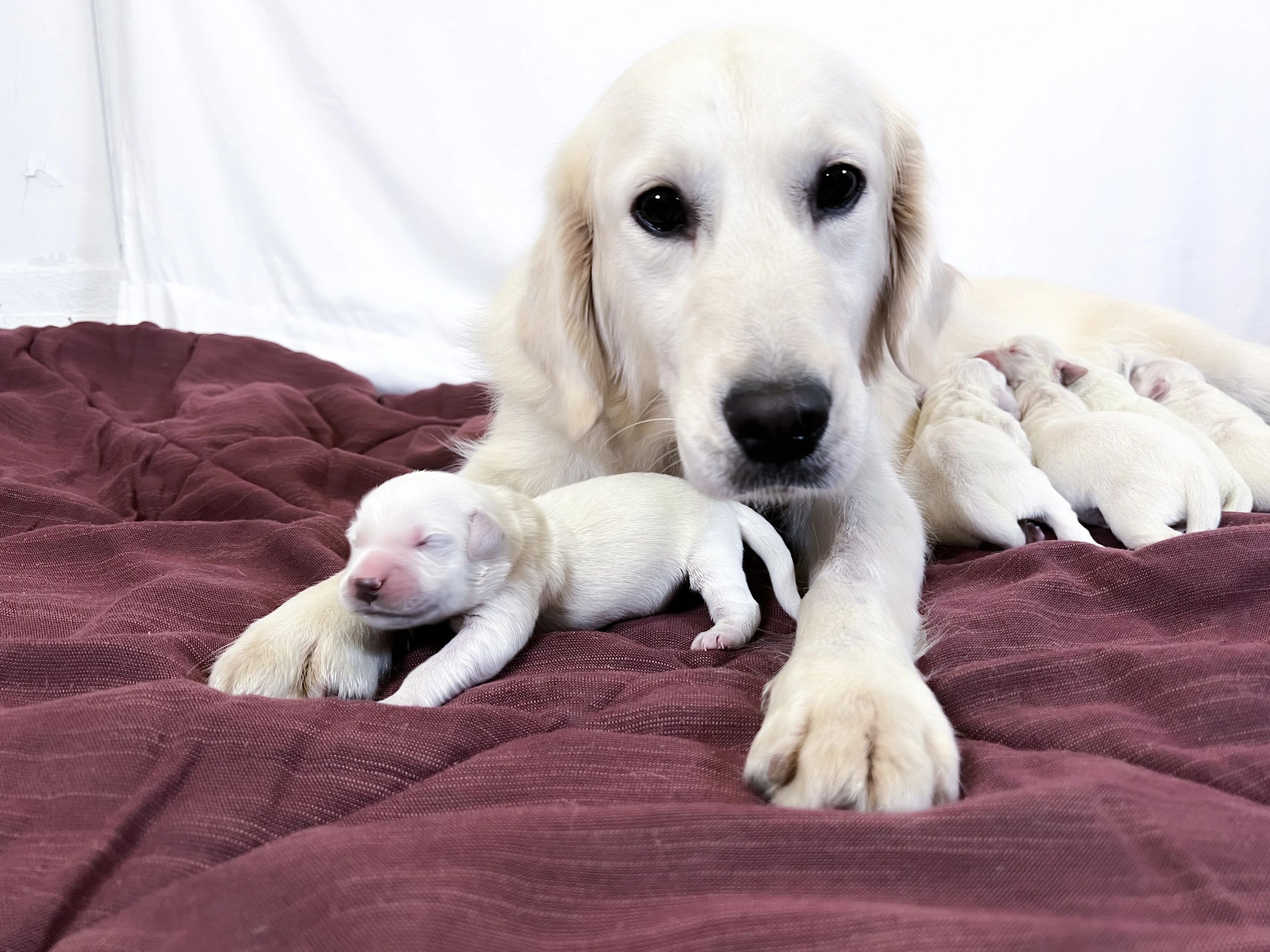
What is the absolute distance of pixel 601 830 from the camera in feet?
2.68

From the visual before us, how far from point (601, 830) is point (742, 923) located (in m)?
0.16

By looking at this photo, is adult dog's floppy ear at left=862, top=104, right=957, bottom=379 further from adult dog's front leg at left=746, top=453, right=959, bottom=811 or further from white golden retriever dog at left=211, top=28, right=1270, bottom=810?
adult dog's front leg at left=746, top=453, right=959, bottom=811

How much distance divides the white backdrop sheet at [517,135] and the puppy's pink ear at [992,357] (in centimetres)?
129

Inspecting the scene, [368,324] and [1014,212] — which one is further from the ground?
[1014,212]

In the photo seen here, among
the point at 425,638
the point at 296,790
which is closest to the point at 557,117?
the point at 425,638

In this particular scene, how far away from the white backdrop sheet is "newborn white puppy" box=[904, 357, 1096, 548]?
181 centimetres

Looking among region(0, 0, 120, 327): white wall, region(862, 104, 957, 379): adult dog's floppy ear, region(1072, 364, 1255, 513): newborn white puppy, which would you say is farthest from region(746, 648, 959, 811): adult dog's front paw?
region(0, 0, 120, 327): white wall

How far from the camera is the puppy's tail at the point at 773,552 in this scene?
4.92 feet

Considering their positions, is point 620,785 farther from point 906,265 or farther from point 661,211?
point 906,265

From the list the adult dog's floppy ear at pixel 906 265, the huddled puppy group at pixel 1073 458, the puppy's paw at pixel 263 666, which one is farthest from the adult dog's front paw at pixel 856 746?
the adult dog's floppy ear at pixel 906 265

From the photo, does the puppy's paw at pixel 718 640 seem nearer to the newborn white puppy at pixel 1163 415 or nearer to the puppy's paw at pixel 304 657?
the puppy's paw at pixel 304 657

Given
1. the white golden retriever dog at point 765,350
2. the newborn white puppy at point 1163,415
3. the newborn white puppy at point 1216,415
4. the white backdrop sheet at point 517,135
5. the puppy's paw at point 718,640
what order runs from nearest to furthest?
1. the white golden retriever dog at point 765,350
2. the puppy's paw at point 718,640
3. the newborn white puppy at point 1163,415
4. the newborn white puppy at point 1216,415
5. the white backdrop sheet at point 517,135

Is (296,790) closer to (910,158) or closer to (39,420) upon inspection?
(910,158)

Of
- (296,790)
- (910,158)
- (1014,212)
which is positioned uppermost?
(910,158)
